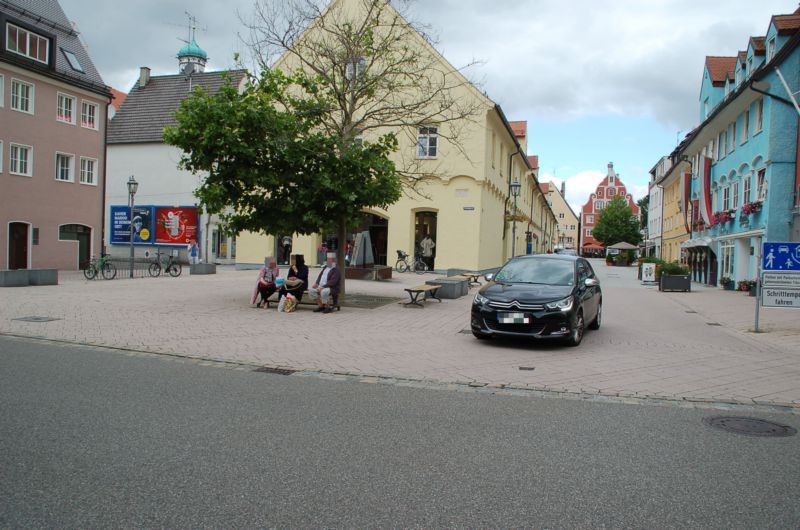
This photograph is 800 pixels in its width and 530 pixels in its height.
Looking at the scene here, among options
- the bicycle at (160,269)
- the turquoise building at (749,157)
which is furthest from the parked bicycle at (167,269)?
the turquoise building at (749,157)

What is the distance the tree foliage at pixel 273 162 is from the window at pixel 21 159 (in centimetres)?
1795

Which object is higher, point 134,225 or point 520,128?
Answer: point 520,128

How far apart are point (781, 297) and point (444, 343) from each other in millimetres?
7081

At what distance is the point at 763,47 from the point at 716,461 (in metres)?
26.5

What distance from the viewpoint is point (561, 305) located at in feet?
33.9

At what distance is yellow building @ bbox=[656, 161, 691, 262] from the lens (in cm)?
3819

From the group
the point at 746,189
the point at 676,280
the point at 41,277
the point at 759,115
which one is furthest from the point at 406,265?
the point at 759,115

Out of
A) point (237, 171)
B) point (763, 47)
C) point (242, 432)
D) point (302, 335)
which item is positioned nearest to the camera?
point (242, 432)

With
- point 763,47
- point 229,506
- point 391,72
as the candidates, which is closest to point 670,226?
point 763,47

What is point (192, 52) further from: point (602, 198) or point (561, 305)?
point (602, 198)

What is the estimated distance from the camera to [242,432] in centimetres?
527

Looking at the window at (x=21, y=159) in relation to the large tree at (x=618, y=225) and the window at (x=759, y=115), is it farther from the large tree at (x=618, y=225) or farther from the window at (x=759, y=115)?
Result: the large tree at (x=618, y=225)

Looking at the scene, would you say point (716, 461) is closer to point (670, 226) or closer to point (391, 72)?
point (391, 72)

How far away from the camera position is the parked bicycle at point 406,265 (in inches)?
1225
